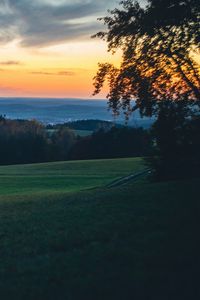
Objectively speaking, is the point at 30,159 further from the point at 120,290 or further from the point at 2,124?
the point at 120,290

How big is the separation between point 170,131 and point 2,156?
69577 millimetres

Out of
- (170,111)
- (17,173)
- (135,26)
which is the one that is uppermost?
(135,26)

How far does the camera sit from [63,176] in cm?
5650

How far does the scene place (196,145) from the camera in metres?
31.9

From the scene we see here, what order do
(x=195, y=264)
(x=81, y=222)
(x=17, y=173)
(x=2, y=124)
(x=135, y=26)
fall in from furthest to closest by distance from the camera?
(x=2, y=124) < (x=17, y=173) < (x=135, y=26) < (x=81, y=222) < (x=195, y=264)

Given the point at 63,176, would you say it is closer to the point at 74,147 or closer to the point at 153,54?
the point at 153,54

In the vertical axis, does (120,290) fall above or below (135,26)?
below

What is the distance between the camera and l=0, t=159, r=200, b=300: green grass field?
7586mm

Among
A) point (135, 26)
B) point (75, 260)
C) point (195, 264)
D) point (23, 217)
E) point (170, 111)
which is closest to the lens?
point (195, 264)

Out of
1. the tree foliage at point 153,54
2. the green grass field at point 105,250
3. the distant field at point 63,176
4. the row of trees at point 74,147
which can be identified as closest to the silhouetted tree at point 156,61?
the tree foliage at point 153,54

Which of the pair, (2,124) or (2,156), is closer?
(2,156)

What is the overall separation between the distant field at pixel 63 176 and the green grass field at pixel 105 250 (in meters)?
20.4

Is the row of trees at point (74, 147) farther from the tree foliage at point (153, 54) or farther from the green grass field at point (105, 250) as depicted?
the green grass field at point (105, 250)

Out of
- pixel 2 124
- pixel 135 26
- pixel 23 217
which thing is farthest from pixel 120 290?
pixel 2 124
